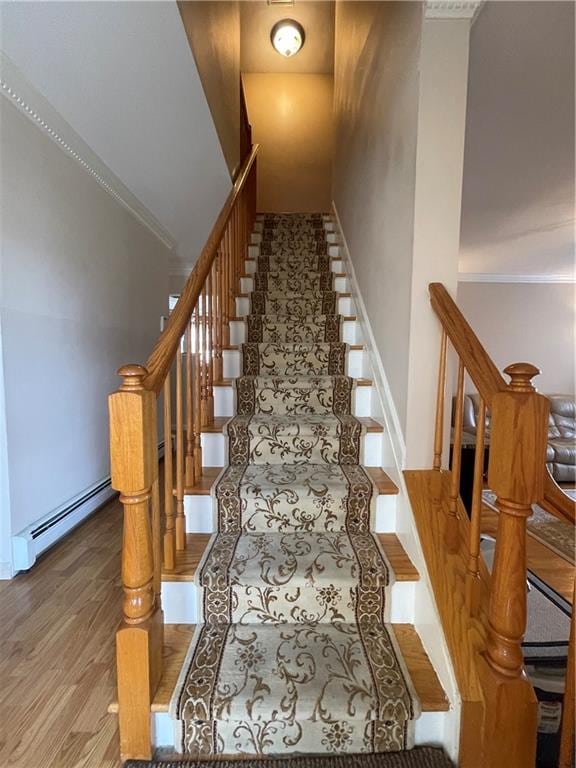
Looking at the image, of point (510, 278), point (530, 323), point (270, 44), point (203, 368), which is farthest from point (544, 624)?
point (270, 44)

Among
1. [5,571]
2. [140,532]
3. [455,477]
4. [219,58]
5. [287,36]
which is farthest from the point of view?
[287,36]

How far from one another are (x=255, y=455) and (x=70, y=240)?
179cm

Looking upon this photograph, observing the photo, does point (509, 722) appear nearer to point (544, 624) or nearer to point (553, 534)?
point (544, 624)

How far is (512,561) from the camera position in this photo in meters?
1.00

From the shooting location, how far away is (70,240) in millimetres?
2484

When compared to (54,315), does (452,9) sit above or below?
above

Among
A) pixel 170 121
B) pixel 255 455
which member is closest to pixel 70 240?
pixel 170 121

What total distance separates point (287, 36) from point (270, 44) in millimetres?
574

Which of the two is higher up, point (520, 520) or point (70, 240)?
point (70, 240)

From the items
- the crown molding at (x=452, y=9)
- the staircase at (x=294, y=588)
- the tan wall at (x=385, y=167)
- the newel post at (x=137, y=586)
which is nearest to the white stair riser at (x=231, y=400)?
the staircase at (x=294, y=588)

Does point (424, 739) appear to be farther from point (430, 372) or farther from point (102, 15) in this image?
point (102, 15)

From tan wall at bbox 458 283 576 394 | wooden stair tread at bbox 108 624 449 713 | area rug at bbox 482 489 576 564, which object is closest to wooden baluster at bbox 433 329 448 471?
wooden stair tread at bbox 108 624 449 713

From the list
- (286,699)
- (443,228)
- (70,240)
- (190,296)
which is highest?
(70,240)

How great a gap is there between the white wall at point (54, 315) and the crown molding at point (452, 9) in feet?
6.16
